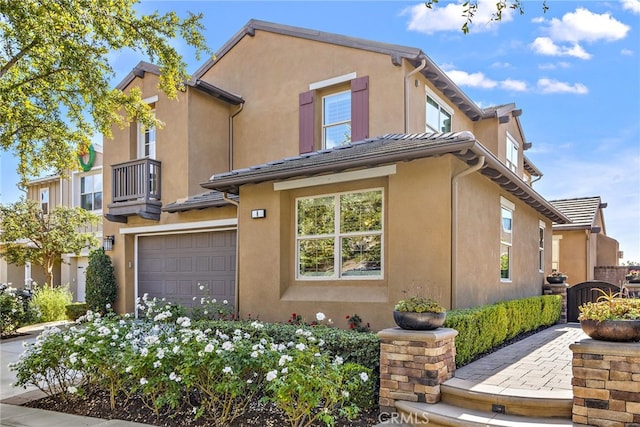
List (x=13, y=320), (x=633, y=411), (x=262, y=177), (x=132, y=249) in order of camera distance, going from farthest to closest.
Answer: (x=132, y=249) → (x=13, y=320) → (x=262, y=177) → (x=633, y=411)

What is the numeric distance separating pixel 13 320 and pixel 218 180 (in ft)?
25.2

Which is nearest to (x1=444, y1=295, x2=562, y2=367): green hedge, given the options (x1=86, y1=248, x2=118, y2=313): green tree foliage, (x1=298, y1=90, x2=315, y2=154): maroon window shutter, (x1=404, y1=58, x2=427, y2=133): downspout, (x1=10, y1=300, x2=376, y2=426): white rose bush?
(x1=10, y1=300, x2=376, y2=426): white rose bush

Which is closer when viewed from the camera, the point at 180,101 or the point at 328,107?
the point at 328,107

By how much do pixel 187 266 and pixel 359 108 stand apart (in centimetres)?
614

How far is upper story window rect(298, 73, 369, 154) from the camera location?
10.9 metres

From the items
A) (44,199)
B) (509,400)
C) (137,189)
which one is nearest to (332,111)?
(137,189)

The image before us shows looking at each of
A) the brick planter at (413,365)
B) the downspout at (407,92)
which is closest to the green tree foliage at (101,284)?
the downspout at (407,92)

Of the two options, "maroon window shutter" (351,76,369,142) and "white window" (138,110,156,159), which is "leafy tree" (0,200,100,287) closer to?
"white window" (138,110,156,159)

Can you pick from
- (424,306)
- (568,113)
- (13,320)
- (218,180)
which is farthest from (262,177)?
(568,113)

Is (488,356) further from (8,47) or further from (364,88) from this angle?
(8,47)

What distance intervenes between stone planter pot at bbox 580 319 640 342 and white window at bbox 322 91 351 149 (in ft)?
23.8

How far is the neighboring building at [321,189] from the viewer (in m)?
7.74

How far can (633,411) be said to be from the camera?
4.44 metres

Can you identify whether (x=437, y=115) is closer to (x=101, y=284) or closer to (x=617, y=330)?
(x=617, y=330)
